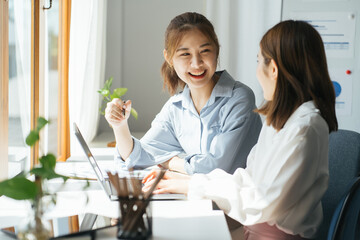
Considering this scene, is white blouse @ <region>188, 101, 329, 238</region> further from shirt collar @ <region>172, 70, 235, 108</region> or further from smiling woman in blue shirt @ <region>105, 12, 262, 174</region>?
shirt collar @ <region>172, 70, 235, 108</region>

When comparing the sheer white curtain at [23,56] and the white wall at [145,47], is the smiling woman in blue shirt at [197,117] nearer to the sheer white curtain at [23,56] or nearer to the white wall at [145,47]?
the sheer white curtain at [23,56]

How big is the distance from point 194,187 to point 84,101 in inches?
78.5

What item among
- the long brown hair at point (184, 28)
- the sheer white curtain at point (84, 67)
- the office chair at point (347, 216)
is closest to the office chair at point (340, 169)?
the office chair at point (347, 216)

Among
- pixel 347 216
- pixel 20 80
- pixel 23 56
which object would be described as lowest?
pixel 347 216

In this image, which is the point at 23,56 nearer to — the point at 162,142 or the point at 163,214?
the point at 162,142

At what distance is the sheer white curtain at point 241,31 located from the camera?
11.9ft

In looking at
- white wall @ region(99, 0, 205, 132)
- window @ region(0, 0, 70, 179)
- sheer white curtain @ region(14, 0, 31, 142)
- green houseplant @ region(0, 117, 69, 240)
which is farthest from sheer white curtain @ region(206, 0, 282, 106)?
green houseplant @ region(0, 117, 69, 240)

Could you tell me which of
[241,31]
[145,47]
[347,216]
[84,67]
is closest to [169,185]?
[347,216]

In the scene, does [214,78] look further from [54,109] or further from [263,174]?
[54,109]

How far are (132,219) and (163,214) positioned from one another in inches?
8.5

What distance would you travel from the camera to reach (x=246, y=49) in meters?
3.68

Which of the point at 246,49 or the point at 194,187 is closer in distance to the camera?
the point at 194,187

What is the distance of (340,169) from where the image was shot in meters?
1.47

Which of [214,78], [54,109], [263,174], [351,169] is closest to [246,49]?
[54,109]
